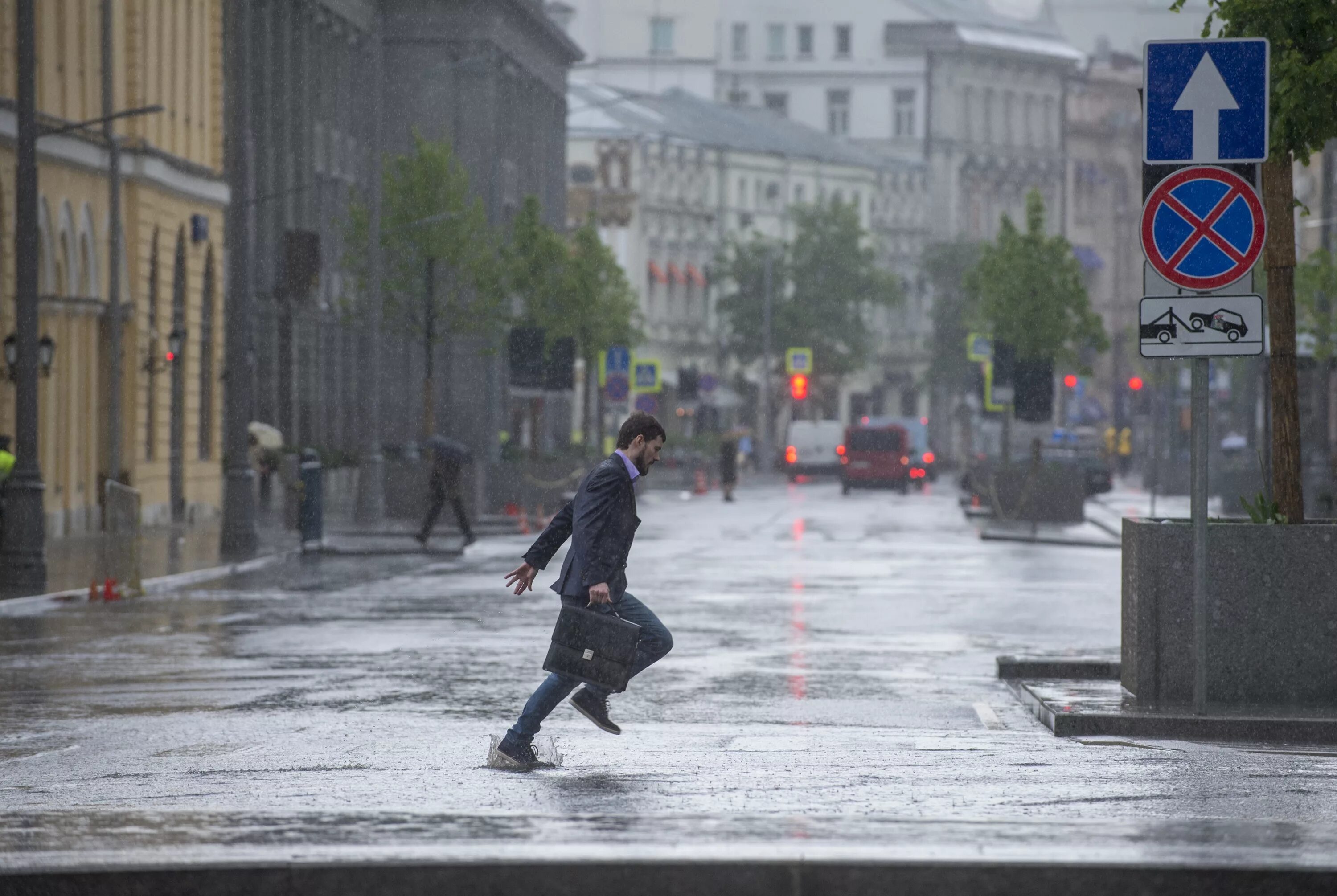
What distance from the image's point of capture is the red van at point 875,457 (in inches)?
2758

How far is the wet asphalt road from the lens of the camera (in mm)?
9055

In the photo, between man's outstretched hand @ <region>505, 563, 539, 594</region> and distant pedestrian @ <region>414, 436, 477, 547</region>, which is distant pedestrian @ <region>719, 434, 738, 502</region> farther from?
man's outstretched hand @ <region>505, 563, 539, 594</region>

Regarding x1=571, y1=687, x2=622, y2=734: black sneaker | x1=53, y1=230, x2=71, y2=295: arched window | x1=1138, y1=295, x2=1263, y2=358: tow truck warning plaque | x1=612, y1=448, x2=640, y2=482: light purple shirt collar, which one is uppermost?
x1=53, y1=230, x2=71, y2=295: arched window

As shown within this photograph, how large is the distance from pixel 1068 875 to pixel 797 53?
423 feet

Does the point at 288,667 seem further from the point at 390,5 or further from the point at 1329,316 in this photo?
the point at 390,5

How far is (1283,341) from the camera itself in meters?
14.9

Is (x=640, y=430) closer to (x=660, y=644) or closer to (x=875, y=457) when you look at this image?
(x=660, y=644)

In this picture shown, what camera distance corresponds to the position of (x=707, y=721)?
14.4m

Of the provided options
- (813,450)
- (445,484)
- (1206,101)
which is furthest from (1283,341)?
(813,450)

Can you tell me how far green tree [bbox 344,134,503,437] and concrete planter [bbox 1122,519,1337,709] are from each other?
40125 millimetres

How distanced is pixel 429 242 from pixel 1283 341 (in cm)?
4168

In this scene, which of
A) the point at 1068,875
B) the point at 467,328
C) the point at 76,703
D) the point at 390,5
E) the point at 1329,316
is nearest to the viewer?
the point at 1068,875

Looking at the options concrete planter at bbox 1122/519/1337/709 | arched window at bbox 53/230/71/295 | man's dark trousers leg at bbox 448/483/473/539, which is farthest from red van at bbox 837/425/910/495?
concrete planter at bbox 1122/519/1337/709

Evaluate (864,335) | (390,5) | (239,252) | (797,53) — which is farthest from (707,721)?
(797,53)
